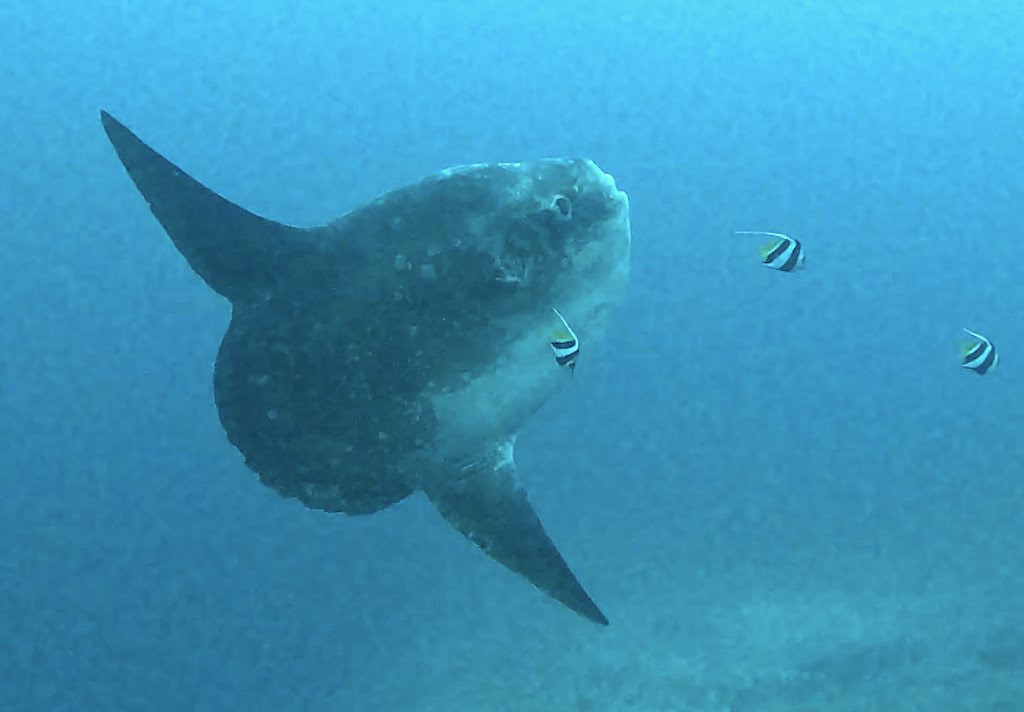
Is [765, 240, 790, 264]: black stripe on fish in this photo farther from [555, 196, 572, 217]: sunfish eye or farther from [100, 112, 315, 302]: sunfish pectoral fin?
A: [100, 112, 315, 302]: sunfish pectoral fin

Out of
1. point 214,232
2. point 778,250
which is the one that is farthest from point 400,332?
point 778,250

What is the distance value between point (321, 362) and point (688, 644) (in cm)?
699

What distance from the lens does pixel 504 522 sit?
4254 millimetres

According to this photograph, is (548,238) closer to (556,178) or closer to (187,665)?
(556,178)

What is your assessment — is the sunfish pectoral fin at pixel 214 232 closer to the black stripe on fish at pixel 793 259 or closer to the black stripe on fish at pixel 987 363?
the black stripe on fish at pixel 793 259

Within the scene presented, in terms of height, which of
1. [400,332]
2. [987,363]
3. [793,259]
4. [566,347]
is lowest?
[987,363]

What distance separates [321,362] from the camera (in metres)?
4.04

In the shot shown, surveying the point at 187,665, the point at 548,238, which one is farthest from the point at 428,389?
the point at 187,665

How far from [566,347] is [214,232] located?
1.86 m

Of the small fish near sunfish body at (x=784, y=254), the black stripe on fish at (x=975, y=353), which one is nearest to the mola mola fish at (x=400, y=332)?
the small fish near sunfish body at (x=784, y=254)

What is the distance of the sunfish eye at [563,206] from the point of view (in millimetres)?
4340

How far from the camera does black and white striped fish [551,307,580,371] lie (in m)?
4.13

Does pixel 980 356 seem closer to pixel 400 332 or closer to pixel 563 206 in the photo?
pixel 563 206

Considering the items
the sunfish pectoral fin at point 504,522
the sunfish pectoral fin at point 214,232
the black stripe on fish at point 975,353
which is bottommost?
the black stripe on fish at point 975,353
